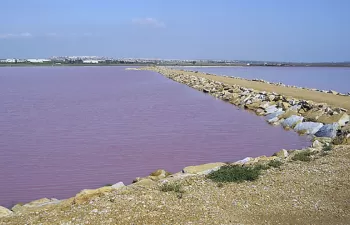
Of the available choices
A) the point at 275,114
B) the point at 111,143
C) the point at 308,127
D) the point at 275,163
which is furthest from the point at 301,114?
the point at 275,163

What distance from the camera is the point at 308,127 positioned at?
15539 mm

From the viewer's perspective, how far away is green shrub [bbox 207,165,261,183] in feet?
24.5

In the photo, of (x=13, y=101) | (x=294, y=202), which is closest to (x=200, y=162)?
(x=294, y=202)

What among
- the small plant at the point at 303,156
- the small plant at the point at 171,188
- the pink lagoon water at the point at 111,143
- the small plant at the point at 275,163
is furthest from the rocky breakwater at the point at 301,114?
the small plant at the point at 171,188

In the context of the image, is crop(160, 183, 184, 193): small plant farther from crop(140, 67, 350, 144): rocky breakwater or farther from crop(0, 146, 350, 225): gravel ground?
crop(140, 67, 350, 144): rocky breakwater

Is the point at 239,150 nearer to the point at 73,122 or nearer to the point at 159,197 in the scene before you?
the point at 159,197

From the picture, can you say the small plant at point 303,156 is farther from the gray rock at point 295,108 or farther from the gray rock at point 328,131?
the gray rock at point 295,108

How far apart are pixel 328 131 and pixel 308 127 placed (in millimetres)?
1559

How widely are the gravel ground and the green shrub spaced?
0.53 ft

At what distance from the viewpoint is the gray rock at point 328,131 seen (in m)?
13.7

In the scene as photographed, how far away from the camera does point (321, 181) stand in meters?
7.35

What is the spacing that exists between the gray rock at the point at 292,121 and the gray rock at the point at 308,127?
600 mm

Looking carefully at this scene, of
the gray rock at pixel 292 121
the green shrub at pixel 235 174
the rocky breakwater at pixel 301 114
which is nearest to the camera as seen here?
the green shrub at pixel 235 174

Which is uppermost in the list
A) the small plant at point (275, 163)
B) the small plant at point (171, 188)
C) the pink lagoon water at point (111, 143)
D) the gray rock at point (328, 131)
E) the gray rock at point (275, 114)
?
the small plant at point (275, 163)
